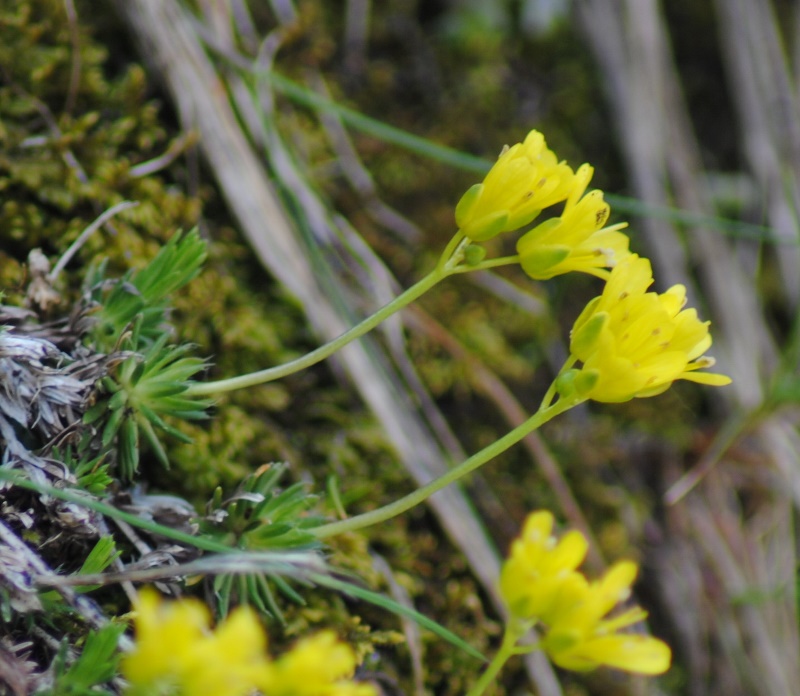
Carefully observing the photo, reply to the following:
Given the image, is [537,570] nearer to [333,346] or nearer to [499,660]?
[499,660]

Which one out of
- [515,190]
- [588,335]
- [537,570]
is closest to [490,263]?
[515,190]

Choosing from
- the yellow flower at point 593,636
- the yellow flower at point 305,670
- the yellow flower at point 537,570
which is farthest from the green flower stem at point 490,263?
the yellow flower at point 305,670

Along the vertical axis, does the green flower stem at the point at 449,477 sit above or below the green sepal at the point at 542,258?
below

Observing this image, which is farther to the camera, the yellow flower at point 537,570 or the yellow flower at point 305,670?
the yellow flower at point 537,570

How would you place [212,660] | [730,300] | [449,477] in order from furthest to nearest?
[730,300] < [449,477] < [212,660]

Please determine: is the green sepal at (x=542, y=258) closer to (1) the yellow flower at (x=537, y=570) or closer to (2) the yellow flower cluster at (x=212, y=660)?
(1) the yellow flower at (x=537, y=570)

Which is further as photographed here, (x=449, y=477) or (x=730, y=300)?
(x=730, y=300)
